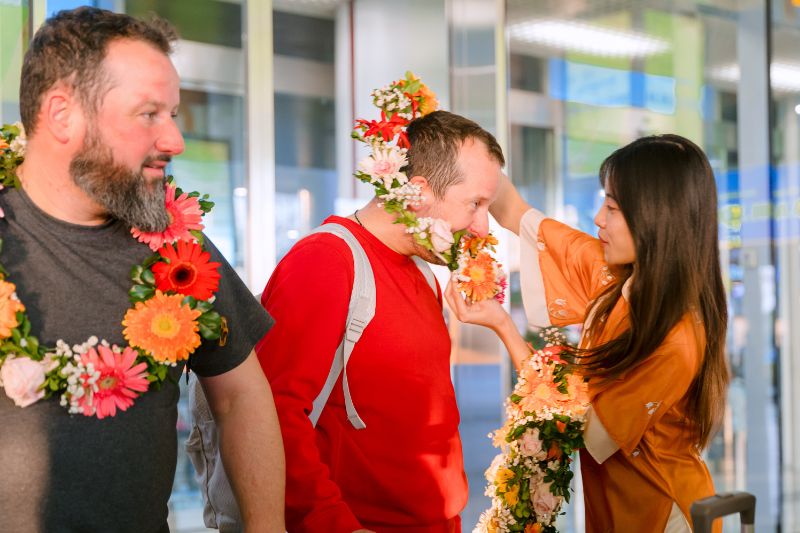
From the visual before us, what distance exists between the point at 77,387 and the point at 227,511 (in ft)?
2.69

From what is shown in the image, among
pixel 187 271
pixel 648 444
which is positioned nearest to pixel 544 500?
pixel 648 444

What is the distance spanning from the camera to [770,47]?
228 inches

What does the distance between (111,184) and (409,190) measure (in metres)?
1.00

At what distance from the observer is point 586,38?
6.34m

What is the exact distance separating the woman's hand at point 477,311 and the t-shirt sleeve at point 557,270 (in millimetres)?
227

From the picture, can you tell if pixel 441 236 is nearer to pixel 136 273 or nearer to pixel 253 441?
pixel 253 441

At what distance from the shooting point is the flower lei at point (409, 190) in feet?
8.83

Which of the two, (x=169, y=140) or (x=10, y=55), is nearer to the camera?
(x=169, y=140)

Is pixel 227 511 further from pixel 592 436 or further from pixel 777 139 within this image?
pixel 777 139

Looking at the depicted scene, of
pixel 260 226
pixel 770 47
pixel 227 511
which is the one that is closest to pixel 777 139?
pixel 770 47

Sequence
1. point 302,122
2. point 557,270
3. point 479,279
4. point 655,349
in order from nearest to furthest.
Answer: point 655,349 < point 479,279 < point 557,270 < point 302,122

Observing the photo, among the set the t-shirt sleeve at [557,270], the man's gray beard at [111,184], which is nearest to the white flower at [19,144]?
the man's gray beard at [111,184]

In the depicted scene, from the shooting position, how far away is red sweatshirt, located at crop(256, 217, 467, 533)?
234cm

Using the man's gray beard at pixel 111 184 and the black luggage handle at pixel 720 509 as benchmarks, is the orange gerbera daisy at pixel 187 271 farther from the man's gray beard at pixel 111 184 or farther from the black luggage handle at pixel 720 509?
the black luggage handle at pixel 720 509
